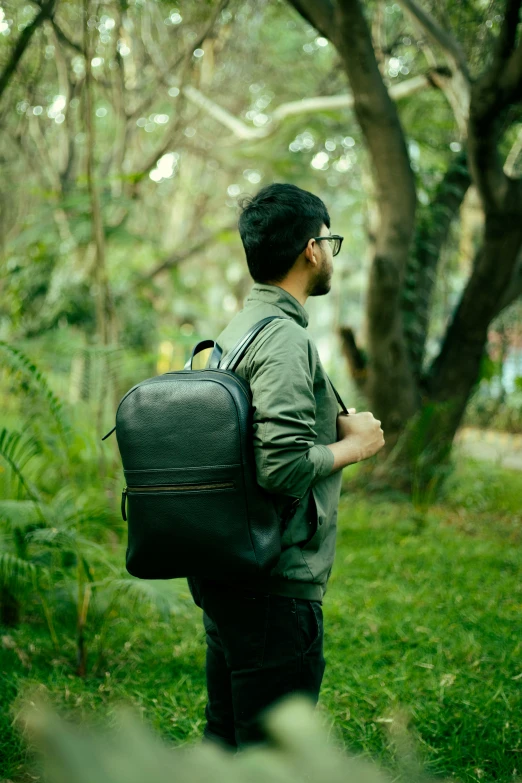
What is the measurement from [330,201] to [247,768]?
1454 cm

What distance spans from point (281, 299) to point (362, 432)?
0.42m

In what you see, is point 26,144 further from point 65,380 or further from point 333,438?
point 333,438

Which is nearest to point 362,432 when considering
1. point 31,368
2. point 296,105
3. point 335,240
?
point 335,240

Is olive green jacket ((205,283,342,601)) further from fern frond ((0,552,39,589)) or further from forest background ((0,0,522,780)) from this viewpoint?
fern frond ((0,552,39,589))

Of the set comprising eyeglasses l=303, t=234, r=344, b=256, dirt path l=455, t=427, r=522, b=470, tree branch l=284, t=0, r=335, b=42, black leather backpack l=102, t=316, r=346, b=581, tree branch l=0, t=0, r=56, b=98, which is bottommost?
dirt path l=455, t=427, r=522, b=470

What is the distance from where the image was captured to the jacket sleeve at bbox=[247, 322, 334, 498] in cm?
168

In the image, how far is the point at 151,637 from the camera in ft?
12.7

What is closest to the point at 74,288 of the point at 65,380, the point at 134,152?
the point at 65,380

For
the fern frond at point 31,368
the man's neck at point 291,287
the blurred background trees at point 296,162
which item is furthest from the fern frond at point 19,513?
the man's neck at point 291,287

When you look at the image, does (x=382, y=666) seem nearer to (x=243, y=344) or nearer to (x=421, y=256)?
(x=243, y=344)

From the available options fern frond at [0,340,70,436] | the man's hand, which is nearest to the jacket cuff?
the man's hand

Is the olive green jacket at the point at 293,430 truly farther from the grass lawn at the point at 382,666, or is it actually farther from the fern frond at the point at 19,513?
the fern frond at the point at 19,513

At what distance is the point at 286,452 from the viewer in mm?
1687

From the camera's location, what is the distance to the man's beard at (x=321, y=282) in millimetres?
1982
